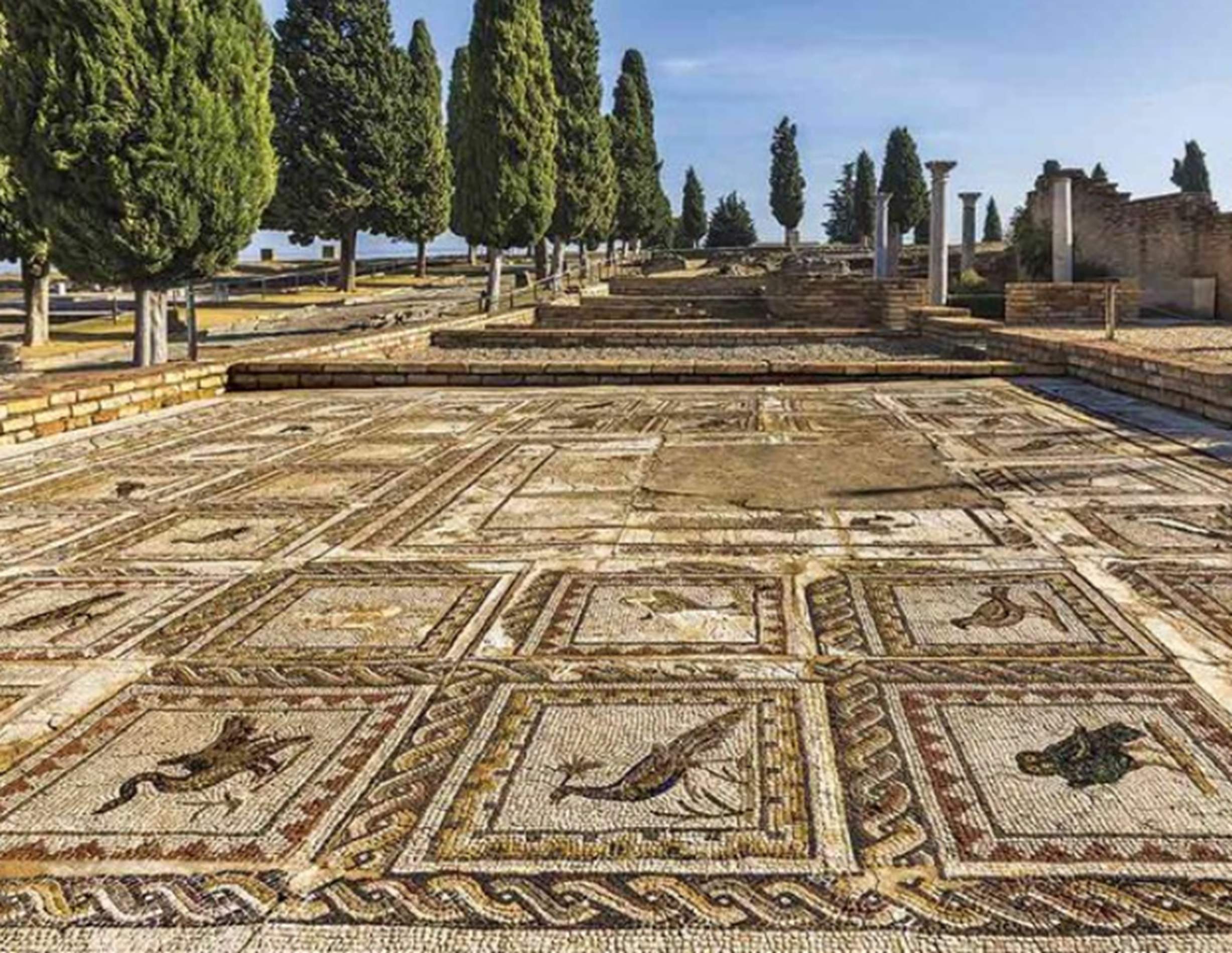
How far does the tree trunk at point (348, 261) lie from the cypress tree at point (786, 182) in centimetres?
2527

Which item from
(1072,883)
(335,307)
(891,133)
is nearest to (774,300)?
(335,307)

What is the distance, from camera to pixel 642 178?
35062mm

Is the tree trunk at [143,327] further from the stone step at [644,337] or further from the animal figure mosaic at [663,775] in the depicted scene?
the animal figure mosaic at [663,775]

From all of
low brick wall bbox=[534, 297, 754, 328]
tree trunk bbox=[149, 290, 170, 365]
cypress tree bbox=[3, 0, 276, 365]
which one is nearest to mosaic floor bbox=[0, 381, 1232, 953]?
cypress tree bbox=[3, 0, 276, 365]

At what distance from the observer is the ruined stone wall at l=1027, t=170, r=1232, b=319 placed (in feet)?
52.5

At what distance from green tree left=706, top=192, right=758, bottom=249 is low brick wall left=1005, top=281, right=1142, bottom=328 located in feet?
135

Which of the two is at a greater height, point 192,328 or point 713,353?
point 192,328

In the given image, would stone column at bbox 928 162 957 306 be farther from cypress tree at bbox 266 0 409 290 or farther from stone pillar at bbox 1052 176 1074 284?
cypress tree at bbox 266 0 409 290

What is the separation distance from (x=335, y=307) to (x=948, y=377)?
1926 cm

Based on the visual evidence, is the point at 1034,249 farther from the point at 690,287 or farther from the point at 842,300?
the point at 690,287

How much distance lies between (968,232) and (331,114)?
17056mm

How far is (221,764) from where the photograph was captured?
200cm

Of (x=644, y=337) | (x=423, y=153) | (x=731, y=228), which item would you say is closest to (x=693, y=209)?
(x=731, y=228)

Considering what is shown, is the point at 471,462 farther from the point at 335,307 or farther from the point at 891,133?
the point at 891,133
